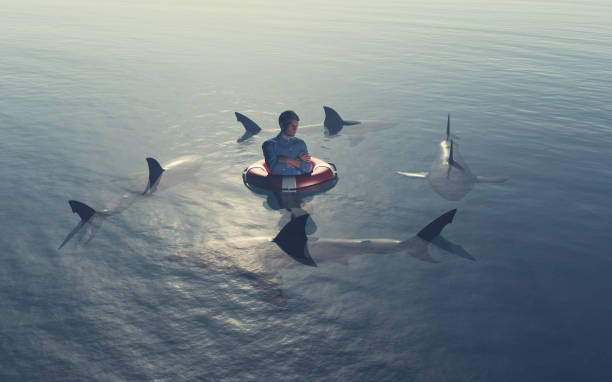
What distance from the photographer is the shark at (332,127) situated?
24062 mm

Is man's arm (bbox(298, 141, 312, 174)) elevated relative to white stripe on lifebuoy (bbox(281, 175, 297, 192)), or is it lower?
elevated

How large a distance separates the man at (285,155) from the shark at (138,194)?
12.6ft

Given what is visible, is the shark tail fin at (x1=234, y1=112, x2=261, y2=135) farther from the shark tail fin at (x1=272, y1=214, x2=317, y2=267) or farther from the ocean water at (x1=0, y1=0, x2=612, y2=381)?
the shark tail fin at (x1=272, y1=214, x2=317, y2=267)

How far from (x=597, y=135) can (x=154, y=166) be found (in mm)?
23396

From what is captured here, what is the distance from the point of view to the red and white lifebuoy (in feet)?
54.4

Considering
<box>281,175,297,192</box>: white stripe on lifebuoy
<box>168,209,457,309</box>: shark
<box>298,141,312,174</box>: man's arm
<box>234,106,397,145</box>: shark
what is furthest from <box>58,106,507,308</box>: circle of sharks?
<box>234,106,397,145</box>: shark

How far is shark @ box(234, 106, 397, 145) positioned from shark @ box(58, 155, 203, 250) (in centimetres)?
407

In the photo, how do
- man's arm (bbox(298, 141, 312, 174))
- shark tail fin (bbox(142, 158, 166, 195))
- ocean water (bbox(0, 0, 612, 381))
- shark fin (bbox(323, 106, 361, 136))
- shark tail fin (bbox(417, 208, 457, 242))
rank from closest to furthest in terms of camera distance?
ocean water (bbox(0, 0, 612, 381)) < shark tail fin (bbox(417, 208, 457, 242)) < man's arm (bbox(298, 141, 312, 174)) < shark tail fin (bbox(142, 158, 166, 195)) < shark fin (bbox(323, 106, 361, 136))

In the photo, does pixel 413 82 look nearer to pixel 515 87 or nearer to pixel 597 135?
pixel 515 87

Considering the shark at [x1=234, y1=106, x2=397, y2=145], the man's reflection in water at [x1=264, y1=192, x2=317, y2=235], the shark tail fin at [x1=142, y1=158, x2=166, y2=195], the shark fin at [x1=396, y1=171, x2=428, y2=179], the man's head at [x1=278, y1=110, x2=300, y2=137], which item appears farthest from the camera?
the shark at [x1=234, y1=106, x2=397, y2=145]

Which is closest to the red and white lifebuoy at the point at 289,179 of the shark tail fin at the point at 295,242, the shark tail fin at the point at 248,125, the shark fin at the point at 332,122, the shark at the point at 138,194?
the shark at the point at 138,194

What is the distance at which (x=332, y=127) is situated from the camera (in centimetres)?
2472

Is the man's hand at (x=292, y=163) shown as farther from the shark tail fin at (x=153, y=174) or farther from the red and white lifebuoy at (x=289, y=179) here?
the shark tail fin at (x=153, y=174)

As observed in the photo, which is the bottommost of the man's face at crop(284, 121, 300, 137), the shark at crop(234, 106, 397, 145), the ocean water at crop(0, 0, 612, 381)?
the ocean water at crop(0, 0, 612, 381)
